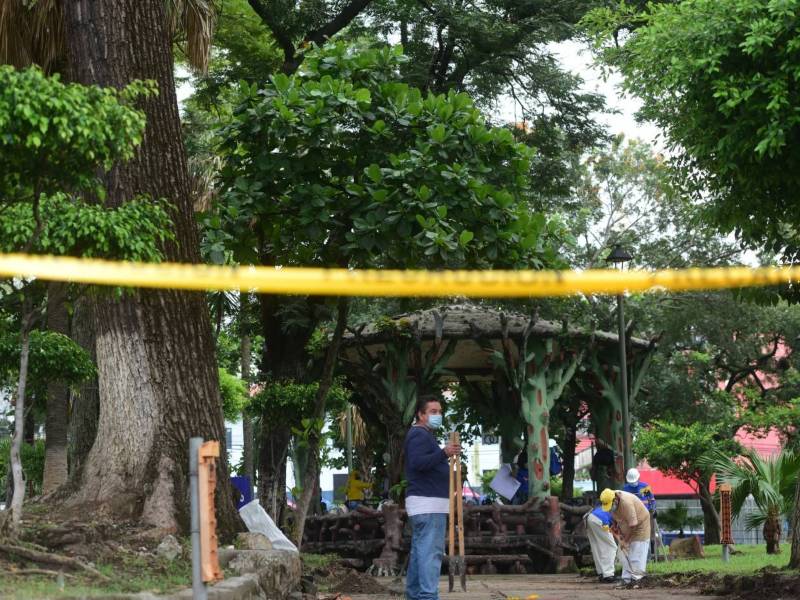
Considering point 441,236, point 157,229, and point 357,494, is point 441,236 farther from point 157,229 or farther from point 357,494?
point 357,494

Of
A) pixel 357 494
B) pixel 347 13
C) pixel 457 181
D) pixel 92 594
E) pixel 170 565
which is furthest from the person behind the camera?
pixel 357 494

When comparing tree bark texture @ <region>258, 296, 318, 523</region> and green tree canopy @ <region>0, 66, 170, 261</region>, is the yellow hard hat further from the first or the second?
green tree canopy @ <region>0, 66, 170, 261</region>

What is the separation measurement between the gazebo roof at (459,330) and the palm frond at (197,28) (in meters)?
6.33

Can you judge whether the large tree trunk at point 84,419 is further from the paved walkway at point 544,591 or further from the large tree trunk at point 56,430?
the paved walkway at point 544,591

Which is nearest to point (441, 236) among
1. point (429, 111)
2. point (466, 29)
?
point (429, 111)

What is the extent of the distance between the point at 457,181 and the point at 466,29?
8.69m

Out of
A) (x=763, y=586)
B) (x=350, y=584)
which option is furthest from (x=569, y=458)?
(x=763, y=586)

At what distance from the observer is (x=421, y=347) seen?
21.4 m

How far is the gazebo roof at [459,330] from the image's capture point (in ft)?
67.9

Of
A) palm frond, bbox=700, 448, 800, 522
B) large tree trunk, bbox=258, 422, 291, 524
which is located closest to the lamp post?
palm frond, bbox=700, 448, 800, 522

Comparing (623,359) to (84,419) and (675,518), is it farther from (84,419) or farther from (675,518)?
(675,518)

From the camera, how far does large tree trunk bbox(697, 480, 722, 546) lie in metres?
30.8

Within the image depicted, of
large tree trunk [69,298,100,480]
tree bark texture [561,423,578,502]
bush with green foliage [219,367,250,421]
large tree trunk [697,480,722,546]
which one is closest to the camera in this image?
large tree trunk [69,298,100,480]

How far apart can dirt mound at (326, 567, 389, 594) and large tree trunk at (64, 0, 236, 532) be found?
300 centimetres
